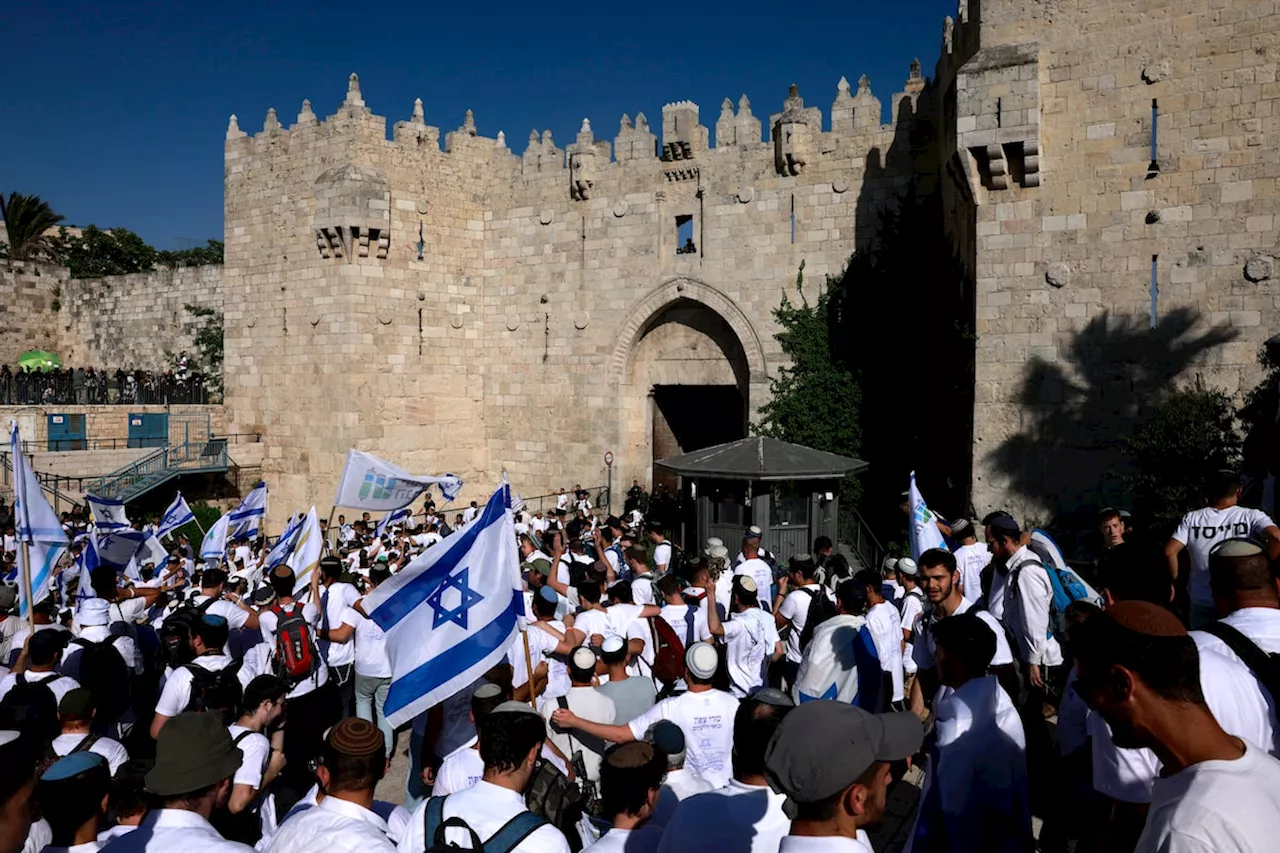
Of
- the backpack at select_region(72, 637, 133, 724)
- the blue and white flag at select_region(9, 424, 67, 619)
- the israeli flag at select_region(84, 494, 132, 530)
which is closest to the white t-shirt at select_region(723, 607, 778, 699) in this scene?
the backpack at select_region(72, 637, 133, 724)

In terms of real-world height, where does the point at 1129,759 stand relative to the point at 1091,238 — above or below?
below

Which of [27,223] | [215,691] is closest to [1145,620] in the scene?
[215,691]

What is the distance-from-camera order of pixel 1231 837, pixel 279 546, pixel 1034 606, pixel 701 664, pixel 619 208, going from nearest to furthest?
pixel 1231 837
pixel 701 664
pixel 1034 606
pixel 279 546
pixel 619 208

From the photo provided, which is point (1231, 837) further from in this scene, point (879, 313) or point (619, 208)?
point (619, 208)

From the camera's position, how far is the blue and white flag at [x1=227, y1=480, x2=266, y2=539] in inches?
433

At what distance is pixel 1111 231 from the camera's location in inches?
427

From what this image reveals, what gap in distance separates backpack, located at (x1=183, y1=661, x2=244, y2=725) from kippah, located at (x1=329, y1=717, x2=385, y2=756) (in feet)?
5.66

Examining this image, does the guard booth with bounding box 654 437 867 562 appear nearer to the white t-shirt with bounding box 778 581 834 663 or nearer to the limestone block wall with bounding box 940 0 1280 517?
the limestone block wall with bounding box 940 0 1280 517

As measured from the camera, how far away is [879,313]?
1614 cm

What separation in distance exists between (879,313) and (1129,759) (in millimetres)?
13867

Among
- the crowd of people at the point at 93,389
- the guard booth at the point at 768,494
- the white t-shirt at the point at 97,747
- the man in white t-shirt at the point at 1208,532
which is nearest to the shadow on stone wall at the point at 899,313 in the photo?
the guard booth at the point at 768,494

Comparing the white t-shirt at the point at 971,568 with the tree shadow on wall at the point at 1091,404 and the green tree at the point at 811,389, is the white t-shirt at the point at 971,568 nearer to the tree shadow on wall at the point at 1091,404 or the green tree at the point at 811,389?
the tree shadow on wall at the point at 1091,404

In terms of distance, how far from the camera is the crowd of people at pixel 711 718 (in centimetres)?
225

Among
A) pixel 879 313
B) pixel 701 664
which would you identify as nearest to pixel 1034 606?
pixel 701 664
